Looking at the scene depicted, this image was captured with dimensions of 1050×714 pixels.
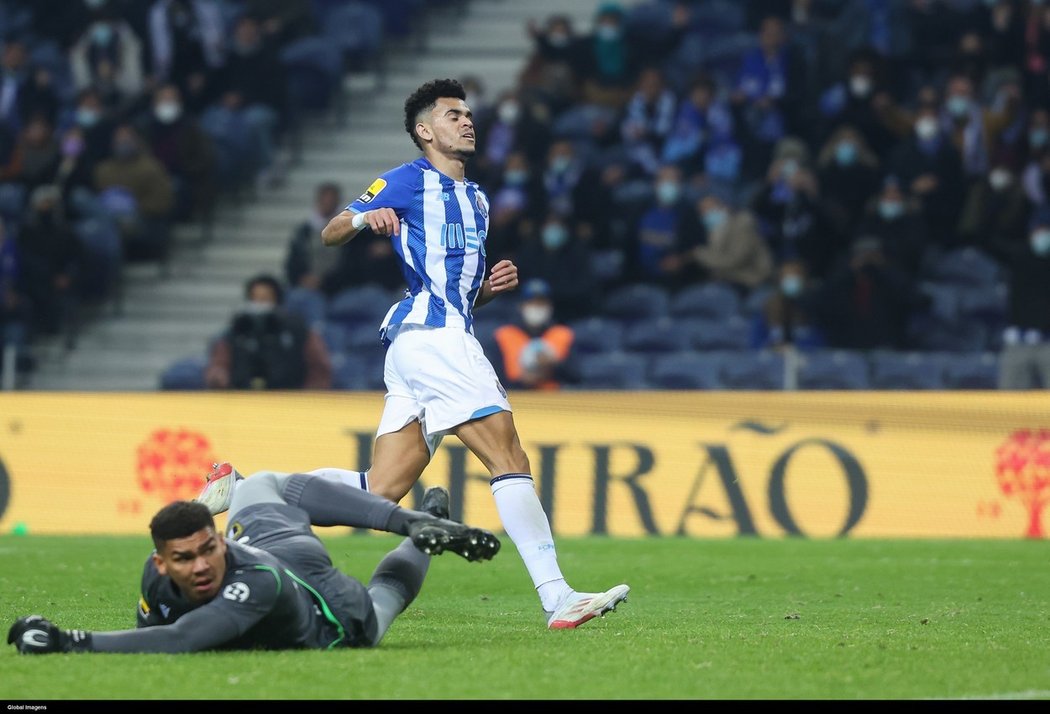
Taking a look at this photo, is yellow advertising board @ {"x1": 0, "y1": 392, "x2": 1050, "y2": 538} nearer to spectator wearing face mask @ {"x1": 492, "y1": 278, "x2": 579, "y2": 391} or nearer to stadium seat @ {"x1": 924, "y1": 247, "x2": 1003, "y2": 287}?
spectator wearing face mask @ {"x1": 492, "y1": 278, "x2": 579, "y2": 391}

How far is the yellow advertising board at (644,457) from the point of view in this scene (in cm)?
1470

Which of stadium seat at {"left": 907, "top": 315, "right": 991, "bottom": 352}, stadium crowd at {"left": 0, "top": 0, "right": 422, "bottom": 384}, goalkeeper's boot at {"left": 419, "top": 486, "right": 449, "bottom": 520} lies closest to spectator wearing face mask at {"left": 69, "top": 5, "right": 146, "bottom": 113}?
stadium crowd at {"left": 0, "top": 0, "right": 422, "bottom": 384}

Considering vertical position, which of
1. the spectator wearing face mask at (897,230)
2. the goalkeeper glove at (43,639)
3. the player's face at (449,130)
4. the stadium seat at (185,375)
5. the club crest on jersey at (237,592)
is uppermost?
the player's face at (449,130)

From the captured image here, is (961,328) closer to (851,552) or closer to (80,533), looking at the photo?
(851,552)

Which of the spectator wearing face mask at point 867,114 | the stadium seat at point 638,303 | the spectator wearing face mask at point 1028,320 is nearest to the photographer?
the spectator wearing face mask at point 1028,320

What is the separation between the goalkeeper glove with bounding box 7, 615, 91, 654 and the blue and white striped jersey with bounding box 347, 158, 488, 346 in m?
2.28

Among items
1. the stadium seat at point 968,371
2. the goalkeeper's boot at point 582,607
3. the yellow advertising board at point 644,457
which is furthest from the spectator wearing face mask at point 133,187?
the goalkeeper's boot at point 582,607

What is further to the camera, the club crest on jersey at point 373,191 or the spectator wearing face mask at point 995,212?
the spectator wearing face mask at point 995,212

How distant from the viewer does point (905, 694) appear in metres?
5.81

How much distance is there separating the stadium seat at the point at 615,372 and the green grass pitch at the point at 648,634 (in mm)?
4424

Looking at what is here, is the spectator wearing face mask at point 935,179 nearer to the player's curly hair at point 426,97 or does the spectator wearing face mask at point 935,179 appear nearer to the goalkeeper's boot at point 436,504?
the player's curly hair at point 426,97

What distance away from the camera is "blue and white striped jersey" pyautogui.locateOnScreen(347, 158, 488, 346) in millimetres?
8117

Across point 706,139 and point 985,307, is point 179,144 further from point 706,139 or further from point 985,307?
point 985,307

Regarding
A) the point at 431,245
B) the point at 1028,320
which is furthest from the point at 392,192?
the point at 1028,320
